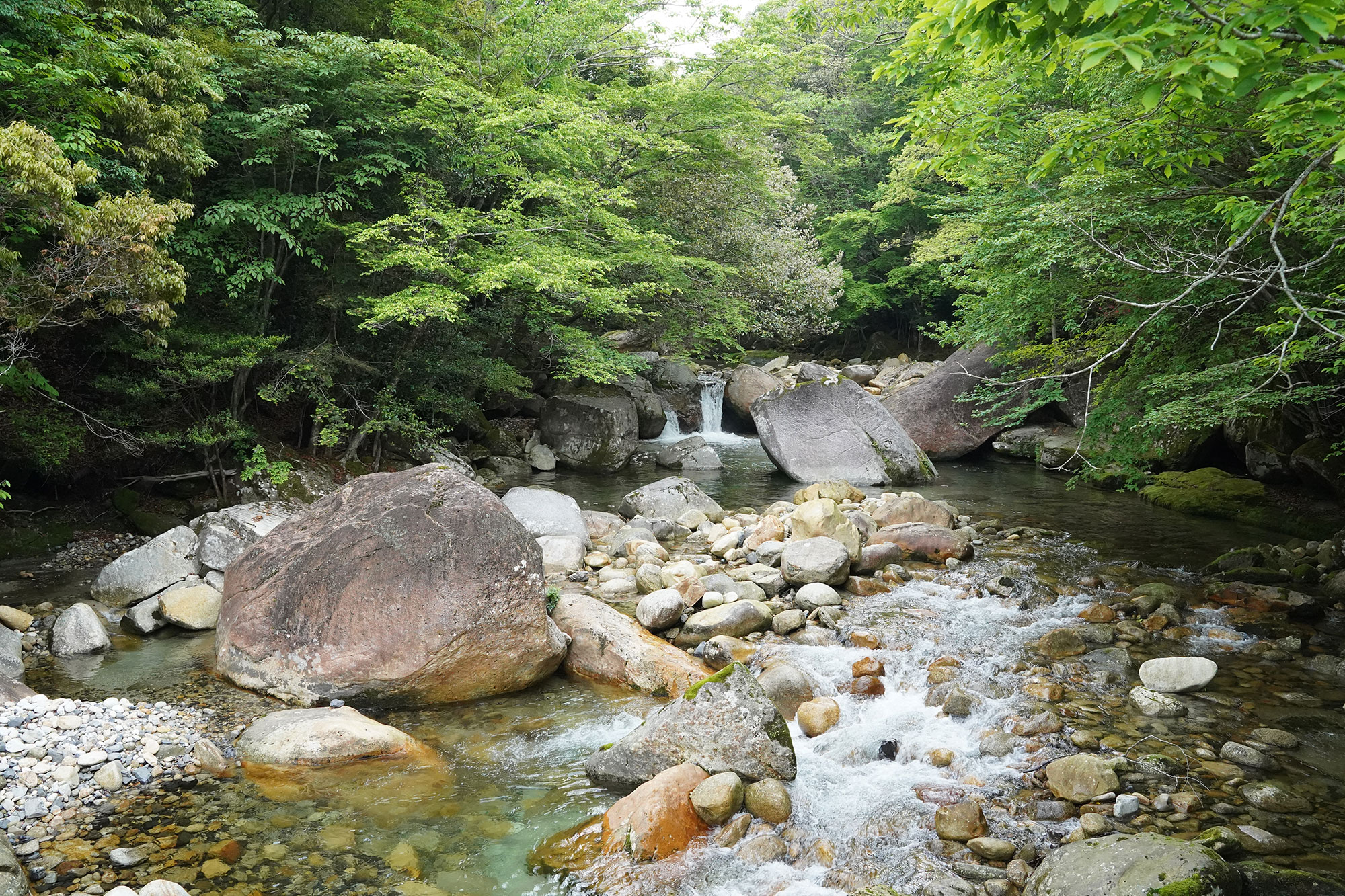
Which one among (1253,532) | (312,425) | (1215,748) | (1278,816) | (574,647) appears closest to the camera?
(1278,816)

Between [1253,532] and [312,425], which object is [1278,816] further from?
[312,425]

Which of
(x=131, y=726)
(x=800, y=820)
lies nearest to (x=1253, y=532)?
(x=800, y=820)

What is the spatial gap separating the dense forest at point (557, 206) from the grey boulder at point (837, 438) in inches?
125

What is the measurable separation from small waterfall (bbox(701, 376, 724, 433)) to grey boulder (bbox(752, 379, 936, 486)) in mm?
5795

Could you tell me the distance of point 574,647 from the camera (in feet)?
24.8

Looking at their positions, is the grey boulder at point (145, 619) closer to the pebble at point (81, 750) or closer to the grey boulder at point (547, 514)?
the pebble at point (81, 750)

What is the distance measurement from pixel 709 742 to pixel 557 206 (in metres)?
11.8

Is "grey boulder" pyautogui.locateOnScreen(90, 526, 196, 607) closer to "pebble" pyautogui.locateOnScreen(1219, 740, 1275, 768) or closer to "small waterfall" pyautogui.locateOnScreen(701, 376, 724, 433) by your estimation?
"pebble" pyautogui.locateOnScreen(1219, 740, 1275, 768)

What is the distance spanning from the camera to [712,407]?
2345 cm

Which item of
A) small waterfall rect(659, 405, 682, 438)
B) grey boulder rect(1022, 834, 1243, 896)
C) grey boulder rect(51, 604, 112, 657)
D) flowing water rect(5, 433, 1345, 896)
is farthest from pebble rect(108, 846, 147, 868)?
small waterfall rect(659, 405, 682, 438)

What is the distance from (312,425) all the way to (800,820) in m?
12.2

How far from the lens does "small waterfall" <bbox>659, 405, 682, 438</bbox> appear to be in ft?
72.1

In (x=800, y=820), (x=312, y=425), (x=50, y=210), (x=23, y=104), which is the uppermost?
(x=23, y=104)

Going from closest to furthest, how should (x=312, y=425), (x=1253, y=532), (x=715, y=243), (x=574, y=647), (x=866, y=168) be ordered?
1. (x=574, y=647)
2. (x=1253, y=532)
3. (x=312, y=425)
4. (x=715, y=243)
5. (x=866, y=168)
